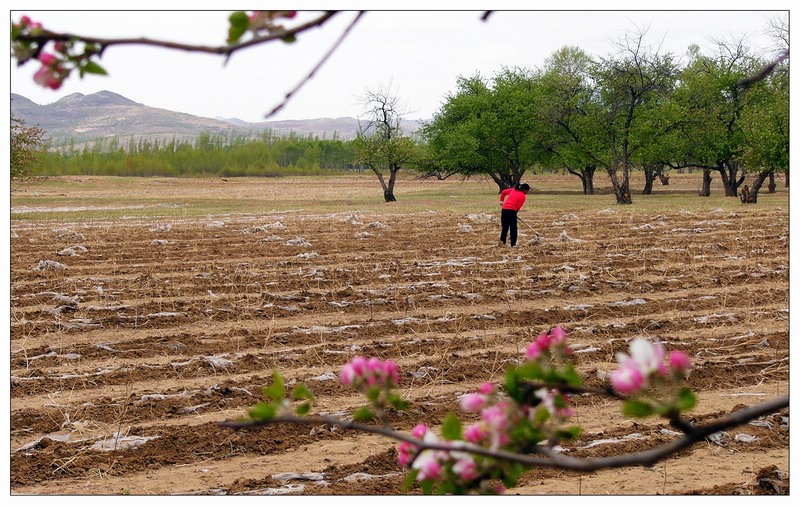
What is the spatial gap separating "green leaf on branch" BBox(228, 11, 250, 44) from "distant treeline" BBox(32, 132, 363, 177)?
6704 centimetres

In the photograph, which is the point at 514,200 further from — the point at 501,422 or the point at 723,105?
the point at 723,105

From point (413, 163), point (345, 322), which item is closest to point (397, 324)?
point (345, 322)

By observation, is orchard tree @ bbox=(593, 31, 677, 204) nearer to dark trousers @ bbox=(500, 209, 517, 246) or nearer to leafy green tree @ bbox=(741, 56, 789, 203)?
leafy green tree @ bbox=(741, 56, 789, 203)

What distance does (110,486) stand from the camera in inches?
192

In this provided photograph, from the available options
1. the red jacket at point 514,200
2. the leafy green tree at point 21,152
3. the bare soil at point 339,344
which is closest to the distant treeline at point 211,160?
the leafy green tree at point 21,152

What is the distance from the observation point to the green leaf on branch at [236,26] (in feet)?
4.23

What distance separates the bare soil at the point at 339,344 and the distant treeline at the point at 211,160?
55.3 m

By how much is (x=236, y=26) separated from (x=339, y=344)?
6.67m

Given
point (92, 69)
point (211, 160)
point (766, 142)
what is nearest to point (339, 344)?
point (92, 69)

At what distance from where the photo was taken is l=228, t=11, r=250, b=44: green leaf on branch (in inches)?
50.8

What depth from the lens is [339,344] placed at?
784 cm

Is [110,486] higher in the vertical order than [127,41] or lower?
lower

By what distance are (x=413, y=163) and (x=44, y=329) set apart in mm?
40013

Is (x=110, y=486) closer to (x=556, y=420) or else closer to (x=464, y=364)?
(x=464, y=364)
